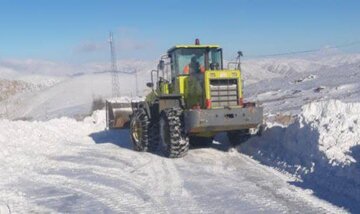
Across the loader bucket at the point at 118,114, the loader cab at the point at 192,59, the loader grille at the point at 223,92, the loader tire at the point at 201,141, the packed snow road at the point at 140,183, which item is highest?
the loader cab at the point at 192,59

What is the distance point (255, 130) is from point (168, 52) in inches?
130

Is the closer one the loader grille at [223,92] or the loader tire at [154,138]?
the loader grille at [223,92]

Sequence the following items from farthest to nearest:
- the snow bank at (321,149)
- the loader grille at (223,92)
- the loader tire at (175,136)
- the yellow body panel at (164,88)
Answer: the yellow body panel at (164,88)
the loader grille at (223,92)
the loader tire at (175,136)
the snow bank at (321,149)

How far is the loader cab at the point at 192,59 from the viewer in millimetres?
14258

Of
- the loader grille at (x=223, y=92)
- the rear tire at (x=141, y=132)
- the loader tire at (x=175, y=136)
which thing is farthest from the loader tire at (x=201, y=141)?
the loader grille at (x=223, y=92)

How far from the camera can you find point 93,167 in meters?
12.9

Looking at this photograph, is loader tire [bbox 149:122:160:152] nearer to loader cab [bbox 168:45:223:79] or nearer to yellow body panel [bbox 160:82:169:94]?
yellow body panel [bbox 160:82:169:94]

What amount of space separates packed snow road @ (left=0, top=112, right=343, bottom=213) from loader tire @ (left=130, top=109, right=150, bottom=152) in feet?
1.22

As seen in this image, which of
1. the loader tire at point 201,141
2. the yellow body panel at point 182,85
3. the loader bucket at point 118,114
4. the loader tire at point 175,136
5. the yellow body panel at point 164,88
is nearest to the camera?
the loader tire at point 175,136

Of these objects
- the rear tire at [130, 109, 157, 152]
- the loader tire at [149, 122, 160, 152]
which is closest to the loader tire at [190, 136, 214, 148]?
the loader tire at [149, 122, 160, 152]

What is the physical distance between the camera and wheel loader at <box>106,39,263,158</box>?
12.9m

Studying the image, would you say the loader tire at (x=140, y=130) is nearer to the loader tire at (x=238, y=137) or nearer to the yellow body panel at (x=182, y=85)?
the yellow body panel at (x=182, y=85)

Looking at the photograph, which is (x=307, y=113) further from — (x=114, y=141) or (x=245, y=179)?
(x=114, y=141)

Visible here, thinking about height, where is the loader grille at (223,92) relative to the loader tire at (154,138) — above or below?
above
